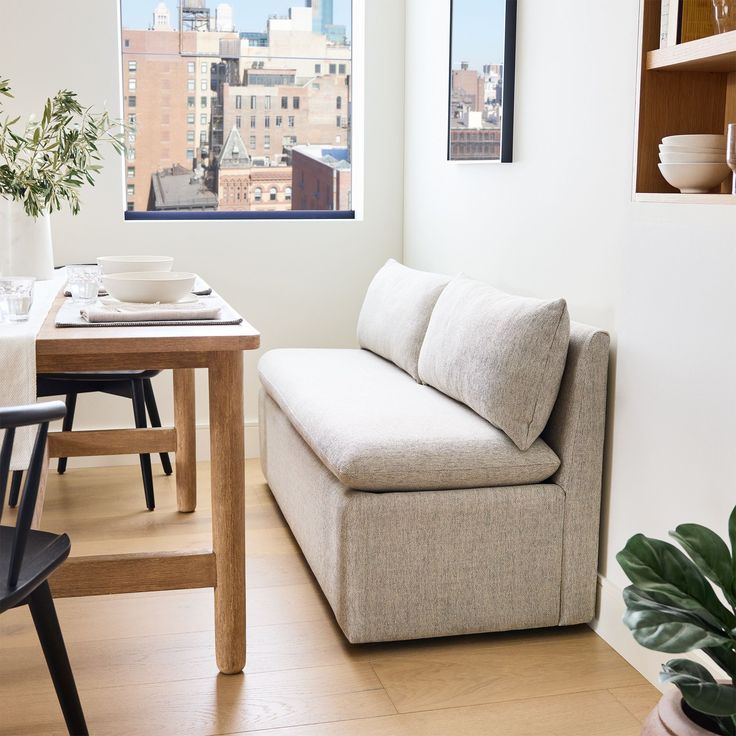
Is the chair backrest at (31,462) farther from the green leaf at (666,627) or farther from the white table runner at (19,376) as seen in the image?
the green leaf at (666,627)

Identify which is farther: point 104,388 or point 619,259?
point 104,388

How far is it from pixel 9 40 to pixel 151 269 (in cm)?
152

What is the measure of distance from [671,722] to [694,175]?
1.07 metres

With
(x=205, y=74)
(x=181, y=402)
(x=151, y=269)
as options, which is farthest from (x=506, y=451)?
(x=205, y=74)

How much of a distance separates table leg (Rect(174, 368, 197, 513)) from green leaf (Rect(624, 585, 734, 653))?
2045 mm

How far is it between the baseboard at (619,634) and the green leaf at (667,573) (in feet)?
1.93

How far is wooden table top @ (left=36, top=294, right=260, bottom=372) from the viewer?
2.01 metres

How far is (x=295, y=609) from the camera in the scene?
2.64 metres

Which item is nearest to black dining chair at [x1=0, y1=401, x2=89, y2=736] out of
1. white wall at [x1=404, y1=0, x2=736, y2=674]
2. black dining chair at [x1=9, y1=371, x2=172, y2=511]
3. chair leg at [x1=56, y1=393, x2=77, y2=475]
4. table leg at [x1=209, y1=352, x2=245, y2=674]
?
table leg at [x1=209, y1=352, x2=245, y2=674]

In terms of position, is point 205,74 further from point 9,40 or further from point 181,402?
point 181,402

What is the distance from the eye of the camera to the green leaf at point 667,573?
163 cm

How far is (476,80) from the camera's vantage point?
3.29 meters

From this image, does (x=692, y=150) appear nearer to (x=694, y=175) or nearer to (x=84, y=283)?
(x=694, y=175)

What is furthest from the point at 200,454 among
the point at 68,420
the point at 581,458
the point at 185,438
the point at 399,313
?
the point at 581,458
